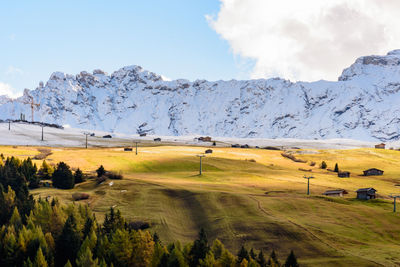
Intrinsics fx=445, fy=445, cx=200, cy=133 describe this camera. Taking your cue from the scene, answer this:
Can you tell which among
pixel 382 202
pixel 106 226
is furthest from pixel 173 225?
pixel 382 202

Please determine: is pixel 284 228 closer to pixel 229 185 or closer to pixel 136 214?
pixel 136 214

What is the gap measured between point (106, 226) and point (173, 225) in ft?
37.3

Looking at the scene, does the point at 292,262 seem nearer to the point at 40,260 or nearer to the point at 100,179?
A: the point at 40,260

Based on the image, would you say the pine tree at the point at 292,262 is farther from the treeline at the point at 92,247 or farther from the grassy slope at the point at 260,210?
the grassy slope at the point at 260,210

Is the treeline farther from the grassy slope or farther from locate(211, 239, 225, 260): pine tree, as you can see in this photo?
the grassy slope

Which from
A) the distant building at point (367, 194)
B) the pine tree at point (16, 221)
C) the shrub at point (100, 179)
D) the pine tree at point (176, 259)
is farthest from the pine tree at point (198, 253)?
the shrub at point (100, 179)

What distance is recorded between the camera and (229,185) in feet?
318

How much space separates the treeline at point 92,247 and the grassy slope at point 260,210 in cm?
674

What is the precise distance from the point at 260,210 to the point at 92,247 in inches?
1167

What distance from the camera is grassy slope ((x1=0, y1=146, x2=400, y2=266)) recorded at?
192ft

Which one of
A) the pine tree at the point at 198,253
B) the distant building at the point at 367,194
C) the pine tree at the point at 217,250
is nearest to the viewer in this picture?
the pine tree at the point at 198,253

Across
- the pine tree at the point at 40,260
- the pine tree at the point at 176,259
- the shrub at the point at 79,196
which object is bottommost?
the pine tree at the point at 40,260

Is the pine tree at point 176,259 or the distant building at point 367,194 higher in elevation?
the distant building at point 367,194

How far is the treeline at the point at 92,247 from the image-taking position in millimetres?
48531
